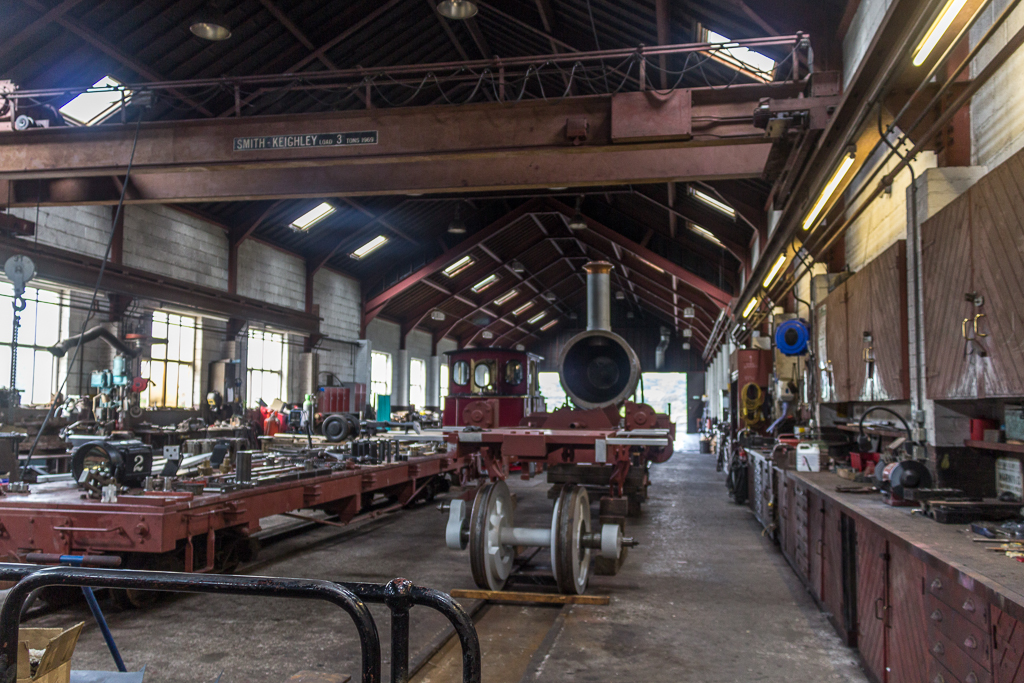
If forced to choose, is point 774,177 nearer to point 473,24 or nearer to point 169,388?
point 473,24

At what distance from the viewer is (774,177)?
674cm

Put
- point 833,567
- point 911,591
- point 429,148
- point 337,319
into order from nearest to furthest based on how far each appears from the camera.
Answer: point 911,591 → point 833,567 → point 429,148 → point 337,319

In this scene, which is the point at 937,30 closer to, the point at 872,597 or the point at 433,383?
the point at 872,597

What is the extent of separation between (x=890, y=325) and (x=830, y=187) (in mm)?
1197

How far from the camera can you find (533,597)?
5750 mm

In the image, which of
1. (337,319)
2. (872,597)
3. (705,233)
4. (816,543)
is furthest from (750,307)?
(337,319)

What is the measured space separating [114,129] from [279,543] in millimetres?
4853

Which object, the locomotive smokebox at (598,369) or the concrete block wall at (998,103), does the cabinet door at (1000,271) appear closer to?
the concrete block wall at (998,103)

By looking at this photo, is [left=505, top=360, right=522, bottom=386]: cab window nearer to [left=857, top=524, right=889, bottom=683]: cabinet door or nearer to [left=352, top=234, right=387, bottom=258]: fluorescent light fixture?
[left=352, top=234, right=387, bottom=258]: fluorescent light fixture

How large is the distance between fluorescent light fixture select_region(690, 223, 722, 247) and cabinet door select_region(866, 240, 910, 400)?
8432 mm

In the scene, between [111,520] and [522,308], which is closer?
[111,520]

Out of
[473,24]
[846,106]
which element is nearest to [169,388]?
[473,24]

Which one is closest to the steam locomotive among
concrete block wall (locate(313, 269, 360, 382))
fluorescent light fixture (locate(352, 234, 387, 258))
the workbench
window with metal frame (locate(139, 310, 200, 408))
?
the workbench

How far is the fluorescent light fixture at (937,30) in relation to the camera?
3.05 m
